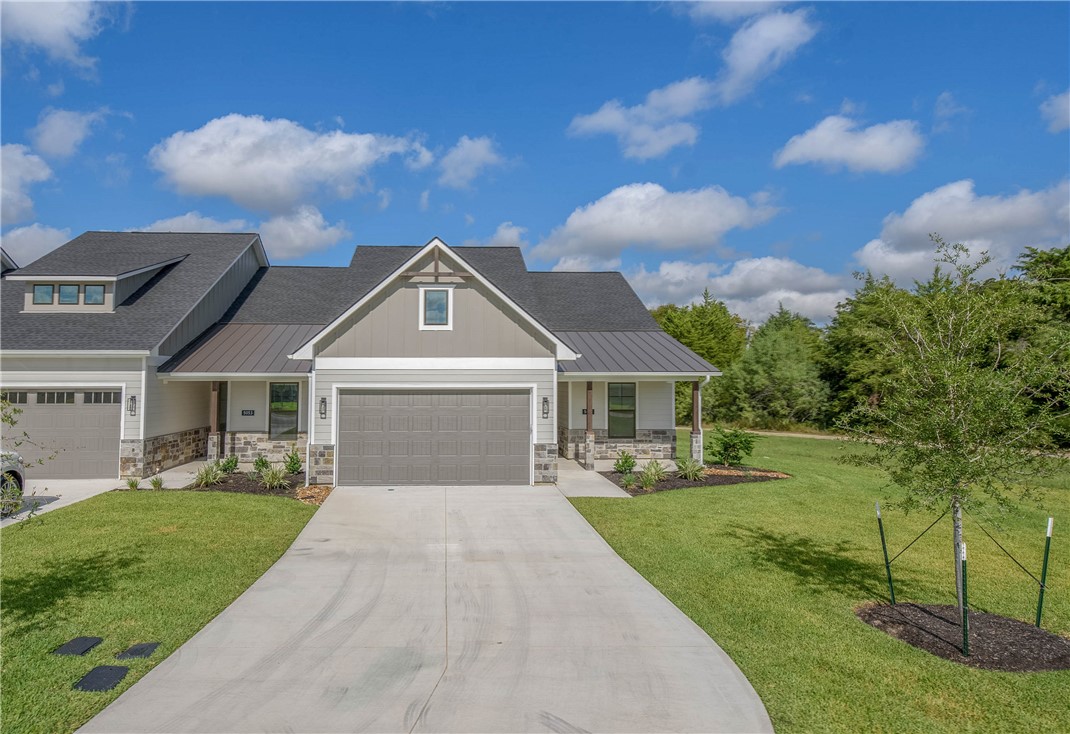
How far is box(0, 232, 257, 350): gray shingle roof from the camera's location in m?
15.3

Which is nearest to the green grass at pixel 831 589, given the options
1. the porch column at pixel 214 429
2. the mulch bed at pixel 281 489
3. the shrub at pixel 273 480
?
the mulch bed at pixel 281 489

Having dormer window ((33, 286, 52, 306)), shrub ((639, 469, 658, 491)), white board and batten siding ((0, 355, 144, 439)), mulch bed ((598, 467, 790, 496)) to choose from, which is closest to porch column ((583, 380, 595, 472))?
mulch bed ((598, 467, 790, 496))

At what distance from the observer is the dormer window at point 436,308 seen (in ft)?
47.3

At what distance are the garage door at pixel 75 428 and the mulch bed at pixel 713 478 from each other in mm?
13062

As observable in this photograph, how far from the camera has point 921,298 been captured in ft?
24.4

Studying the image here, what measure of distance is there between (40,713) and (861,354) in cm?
3380

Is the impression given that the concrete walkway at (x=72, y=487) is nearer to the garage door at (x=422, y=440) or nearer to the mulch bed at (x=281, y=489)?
the mulch bed at (x=281, y=489)

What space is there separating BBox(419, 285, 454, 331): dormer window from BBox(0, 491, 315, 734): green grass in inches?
199

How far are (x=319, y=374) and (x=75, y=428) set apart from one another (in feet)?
22.7

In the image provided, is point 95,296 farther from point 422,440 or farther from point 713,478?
point 713,478

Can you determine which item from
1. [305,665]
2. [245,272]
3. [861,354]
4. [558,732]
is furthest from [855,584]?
→ [861,354]

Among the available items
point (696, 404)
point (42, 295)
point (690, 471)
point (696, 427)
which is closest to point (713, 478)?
point (690, 471)

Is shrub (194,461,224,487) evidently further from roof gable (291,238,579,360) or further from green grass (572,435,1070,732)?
green grass (572,435,1070,732)

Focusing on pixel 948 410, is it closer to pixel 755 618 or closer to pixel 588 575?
pixel 755 618
